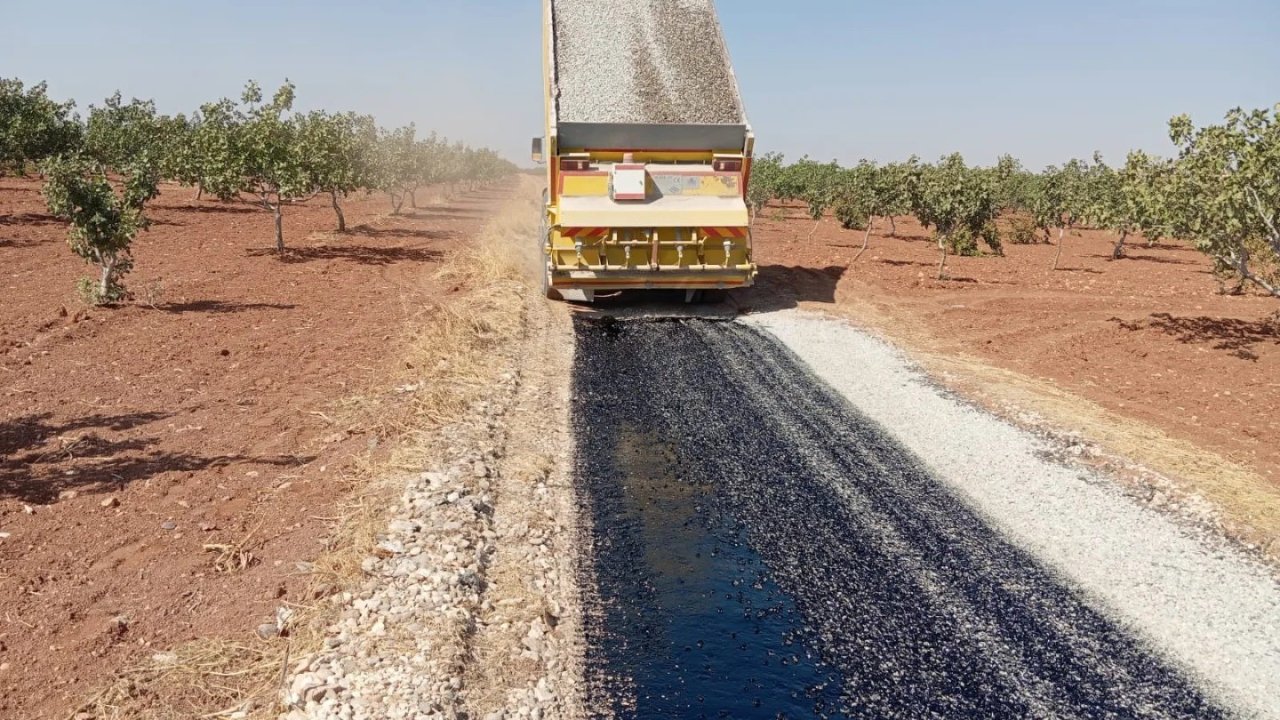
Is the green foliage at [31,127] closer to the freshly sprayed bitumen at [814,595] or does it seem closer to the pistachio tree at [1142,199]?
the freshly sprayed bitumen at [814,595]

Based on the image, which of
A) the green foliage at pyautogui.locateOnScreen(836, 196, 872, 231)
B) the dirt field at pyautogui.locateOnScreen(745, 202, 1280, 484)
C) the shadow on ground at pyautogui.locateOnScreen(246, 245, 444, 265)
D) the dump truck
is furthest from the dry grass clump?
the green foliage at pyautogui.locateOnScreen(836, 196, 872, 231)

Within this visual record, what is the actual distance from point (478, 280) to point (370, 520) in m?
12.5

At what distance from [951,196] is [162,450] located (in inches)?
831

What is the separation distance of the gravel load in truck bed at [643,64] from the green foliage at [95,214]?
8625 millimetres

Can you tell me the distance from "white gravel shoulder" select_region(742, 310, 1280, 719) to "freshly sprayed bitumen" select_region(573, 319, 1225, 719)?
0.31 metres

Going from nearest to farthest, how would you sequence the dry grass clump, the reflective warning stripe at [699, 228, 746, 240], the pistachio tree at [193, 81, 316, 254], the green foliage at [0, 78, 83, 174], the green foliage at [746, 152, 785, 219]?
the dry grass clump, the reflective warning stripe at [699, 228, 746, 240], the pistachio tree at [193, 81, 316, 254], the green foliage at [0, 78, 83, 174], the green foliage at [746, 152, 785, 219]

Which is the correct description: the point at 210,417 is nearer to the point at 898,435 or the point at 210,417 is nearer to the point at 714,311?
the point at 898,435

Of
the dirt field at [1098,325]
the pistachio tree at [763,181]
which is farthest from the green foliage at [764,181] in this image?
the dirt field at [1098,325]

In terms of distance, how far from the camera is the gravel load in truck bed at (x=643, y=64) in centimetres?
1466

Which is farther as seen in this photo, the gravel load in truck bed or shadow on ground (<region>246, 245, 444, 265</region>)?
shadow on ground (<region>246, 245, 444, 265</region>)

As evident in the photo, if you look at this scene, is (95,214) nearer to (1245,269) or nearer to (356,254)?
(356,254)

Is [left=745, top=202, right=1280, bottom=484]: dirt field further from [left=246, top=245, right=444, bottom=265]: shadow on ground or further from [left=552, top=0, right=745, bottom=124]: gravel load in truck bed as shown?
[left=246, top=245, right=444, bottom=265]: shadow on ground

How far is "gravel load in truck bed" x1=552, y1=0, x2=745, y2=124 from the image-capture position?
1466 cm

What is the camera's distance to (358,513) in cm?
727
